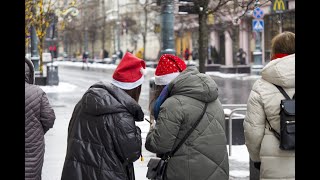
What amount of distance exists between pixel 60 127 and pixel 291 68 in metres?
9.60

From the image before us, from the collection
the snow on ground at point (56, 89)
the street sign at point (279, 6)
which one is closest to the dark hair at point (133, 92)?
the street sign at point (279, 6)

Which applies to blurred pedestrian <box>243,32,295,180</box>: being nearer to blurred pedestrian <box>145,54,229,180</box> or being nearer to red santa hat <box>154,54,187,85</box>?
blurred pedestrian <box>145,54,229,180</box>

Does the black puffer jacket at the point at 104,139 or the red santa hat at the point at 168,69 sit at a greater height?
the red santa hat at the point at 168,69

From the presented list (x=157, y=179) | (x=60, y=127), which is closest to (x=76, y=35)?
(x=60, y=127)

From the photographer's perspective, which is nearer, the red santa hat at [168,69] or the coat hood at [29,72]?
the red santa hat at [168,69]

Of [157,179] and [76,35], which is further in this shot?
[76,35]

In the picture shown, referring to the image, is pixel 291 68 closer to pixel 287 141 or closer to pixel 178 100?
pixel 287 141

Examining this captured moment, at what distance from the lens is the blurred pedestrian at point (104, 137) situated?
12.9ft

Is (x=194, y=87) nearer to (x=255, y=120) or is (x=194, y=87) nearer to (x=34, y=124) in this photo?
(x=255, y=120)

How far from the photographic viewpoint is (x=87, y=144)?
3.96 m

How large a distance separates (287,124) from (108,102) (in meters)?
1.22

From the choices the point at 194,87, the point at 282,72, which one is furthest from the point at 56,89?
the point at 282,72

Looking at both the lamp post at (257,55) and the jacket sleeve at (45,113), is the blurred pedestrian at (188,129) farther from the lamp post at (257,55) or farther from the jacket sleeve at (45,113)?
the lamp post at (257,55)

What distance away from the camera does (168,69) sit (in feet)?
14.6
